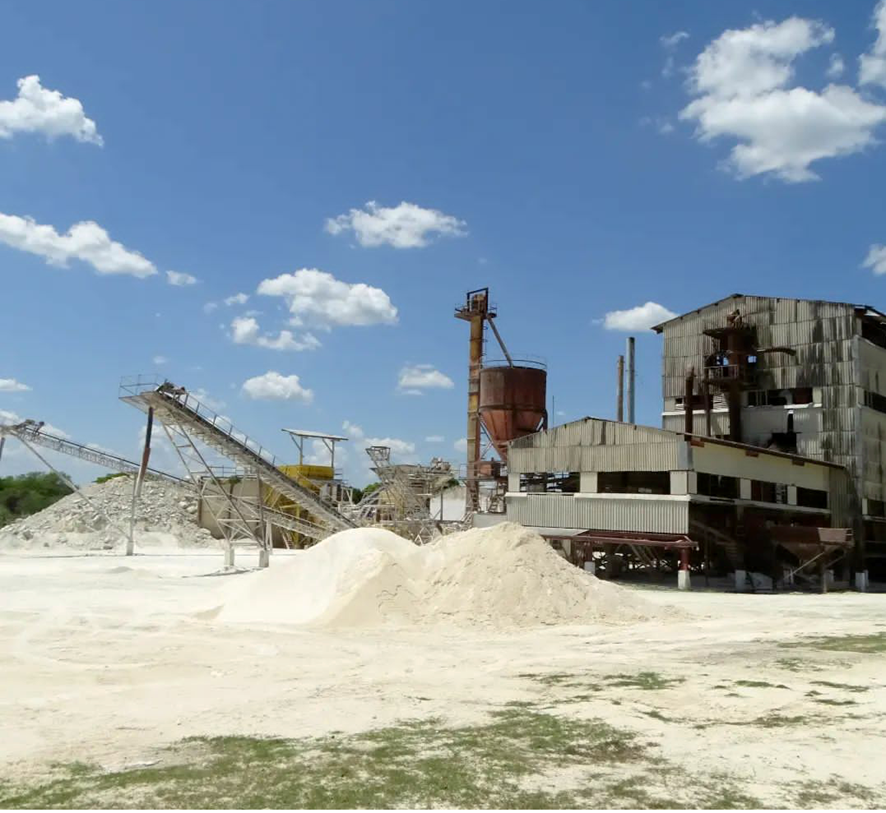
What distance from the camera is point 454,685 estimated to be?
1219cm

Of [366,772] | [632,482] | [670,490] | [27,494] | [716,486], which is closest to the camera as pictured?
[366,772]

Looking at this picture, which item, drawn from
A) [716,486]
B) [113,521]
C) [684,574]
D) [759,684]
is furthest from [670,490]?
[113,521]

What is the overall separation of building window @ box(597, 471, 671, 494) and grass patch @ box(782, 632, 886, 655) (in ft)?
54.7

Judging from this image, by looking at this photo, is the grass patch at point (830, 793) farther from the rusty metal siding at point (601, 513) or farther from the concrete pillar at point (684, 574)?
the rusty metal siding at point (601, 513)

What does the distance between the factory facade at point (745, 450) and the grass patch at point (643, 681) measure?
20099 mm

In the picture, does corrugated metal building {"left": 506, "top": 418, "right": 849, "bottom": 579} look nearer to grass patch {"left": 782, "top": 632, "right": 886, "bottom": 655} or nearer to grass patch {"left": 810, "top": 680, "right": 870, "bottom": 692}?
grass patch {"left": 782, "top": 632, "right": 886, "bottom": 655}

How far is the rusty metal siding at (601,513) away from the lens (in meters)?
32.4

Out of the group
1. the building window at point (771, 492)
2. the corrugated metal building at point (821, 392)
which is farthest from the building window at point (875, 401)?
the building window at point (771, 492)

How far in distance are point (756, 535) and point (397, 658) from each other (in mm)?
24864

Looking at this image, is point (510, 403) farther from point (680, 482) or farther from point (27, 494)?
point (27, 494)

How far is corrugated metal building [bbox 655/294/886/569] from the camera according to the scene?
132 ft

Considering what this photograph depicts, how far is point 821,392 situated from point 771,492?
614cm

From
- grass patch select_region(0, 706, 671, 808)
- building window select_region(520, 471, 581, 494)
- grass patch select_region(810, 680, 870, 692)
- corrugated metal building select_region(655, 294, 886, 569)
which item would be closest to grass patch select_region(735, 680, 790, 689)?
grass patch select_region(810, 680, 870, 692)

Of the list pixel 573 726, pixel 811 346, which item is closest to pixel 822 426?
pixel 811 346
